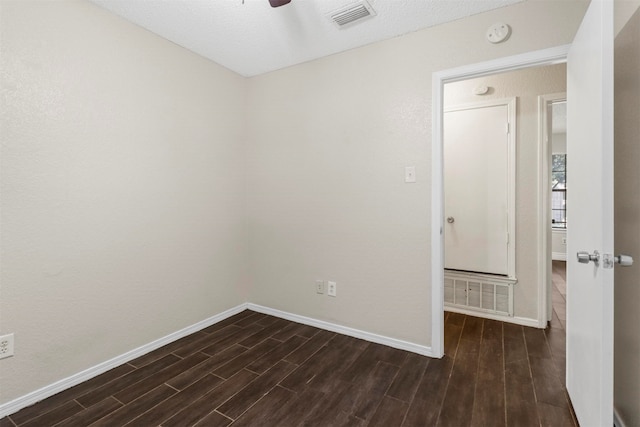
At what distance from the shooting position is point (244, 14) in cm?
212

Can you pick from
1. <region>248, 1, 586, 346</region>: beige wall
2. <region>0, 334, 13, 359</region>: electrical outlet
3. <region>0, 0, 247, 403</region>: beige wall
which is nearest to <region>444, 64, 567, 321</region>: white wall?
<region>248, 1, 586, 346</region>: beige wall

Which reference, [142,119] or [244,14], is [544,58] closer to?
[244,14]

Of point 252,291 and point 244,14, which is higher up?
point 244,14

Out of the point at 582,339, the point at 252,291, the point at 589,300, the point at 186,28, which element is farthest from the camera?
the point at 252,291

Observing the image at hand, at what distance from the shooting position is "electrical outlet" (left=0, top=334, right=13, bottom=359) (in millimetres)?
1657

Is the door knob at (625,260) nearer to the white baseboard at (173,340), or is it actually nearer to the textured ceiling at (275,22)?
the white baseboard at (173,340)

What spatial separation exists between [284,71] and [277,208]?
132 centimetres

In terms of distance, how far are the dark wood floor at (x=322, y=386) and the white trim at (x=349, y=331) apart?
7cm

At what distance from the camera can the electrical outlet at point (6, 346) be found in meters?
1.66

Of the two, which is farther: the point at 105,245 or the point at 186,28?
the point at 186,28

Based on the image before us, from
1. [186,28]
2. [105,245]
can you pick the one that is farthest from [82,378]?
[186,28]

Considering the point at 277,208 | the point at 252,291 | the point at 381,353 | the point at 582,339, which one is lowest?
the point at 381,353

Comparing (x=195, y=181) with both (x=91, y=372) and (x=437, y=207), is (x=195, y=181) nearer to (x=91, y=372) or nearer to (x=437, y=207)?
(x=91, y=372)

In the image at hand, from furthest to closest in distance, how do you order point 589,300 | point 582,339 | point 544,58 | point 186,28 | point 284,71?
1. point 284,71
2. point 186,28
3. point 544,58
4. point 582,339
5. point 589,300
